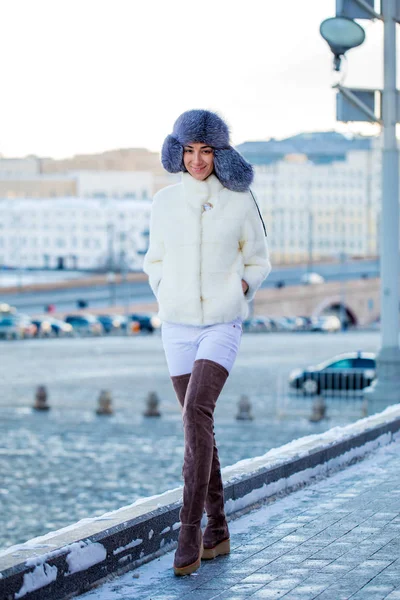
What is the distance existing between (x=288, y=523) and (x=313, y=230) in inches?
5888

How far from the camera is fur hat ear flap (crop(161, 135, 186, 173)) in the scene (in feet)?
17.3

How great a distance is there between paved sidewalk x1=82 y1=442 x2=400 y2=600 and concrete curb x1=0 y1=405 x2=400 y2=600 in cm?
7

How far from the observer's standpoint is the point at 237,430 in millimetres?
27969

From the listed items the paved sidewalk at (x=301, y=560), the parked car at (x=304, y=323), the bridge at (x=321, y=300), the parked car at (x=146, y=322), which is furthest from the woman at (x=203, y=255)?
the bridge at (x=321, y=300)

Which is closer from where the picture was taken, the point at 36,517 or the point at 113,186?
the point at 36,517

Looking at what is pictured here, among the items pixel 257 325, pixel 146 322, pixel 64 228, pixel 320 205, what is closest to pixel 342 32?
pixel 146 322

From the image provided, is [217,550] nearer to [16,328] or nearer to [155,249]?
[155,249]

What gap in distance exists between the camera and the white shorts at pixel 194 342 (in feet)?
16.8

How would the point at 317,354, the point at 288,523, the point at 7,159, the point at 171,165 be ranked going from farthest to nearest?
the point at 7,159, the point at 317,354, the point at 288,523, the point at 171,165

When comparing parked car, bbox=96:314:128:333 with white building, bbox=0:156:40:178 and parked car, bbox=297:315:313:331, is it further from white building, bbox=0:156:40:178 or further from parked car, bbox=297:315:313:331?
white building, bbox=0:156:40:178

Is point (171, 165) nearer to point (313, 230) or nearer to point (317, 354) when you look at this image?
point (317, 354)

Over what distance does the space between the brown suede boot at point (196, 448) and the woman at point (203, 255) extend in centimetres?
1

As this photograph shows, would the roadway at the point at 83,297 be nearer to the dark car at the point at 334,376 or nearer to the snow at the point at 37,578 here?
the dark car at the point at 334,376

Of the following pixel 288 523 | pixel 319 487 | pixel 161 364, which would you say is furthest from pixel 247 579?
pixel 161 364
